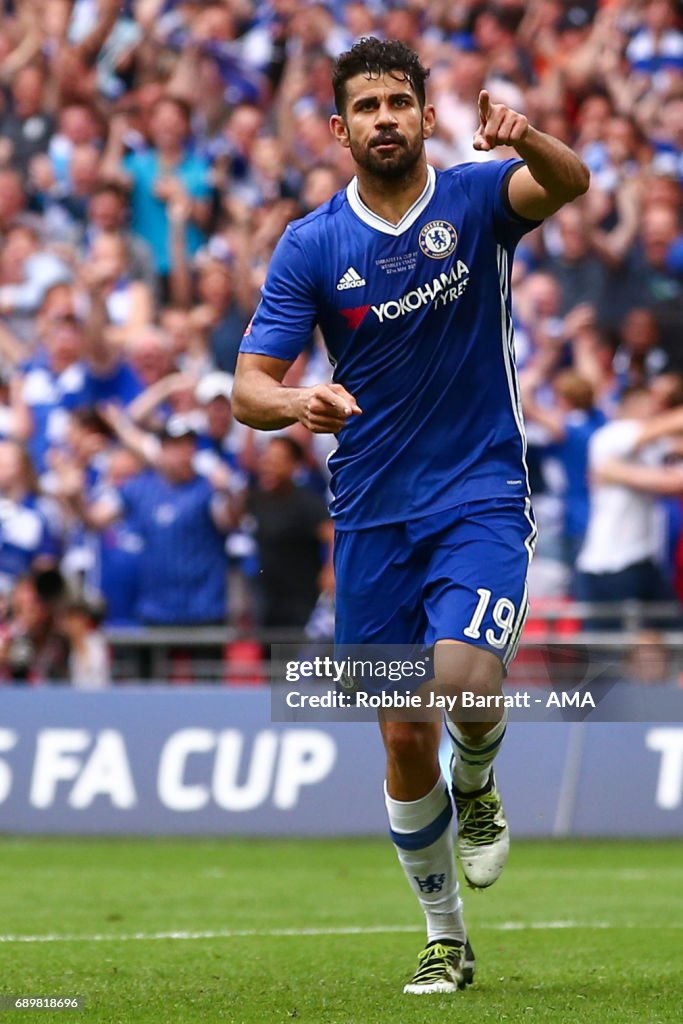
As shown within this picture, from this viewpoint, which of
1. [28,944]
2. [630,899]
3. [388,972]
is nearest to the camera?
[388,972]

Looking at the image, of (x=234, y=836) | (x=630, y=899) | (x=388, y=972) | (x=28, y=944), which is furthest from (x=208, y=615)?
(x=388, y=972)

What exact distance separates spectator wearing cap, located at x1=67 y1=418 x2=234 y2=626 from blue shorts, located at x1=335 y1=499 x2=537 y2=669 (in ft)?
23.8

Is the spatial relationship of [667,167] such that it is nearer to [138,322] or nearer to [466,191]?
[138,322]

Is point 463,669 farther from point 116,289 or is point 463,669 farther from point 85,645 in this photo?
point 116,289

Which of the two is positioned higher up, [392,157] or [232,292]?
[392,157]

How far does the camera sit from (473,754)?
6082 mm

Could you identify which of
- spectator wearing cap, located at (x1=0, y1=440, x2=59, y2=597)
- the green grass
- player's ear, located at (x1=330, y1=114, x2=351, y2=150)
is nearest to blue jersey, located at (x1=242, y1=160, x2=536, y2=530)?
player's ear, located at (x1=330, y1=114, x2=351, y2=150)

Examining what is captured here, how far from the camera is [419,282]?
20.1ft

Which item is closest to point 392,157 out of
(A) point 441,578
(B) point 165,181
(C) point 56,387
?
(A) point 441,578

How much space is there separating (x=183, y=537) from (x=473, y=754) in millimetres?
7665

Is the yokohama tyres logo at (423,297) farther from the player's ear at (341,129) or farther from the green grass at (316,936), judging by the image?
the green grass at (316,936)

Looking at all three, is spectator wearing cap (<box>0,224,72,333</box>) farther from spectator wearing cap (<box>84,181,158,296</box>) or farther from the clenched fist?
the clenched fist

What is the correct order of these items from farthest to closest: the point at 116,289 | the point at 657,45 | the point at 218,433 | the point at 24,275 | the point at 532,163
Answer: the point at 24,275, the point at 116,289, the point at 657,45, the point at 218,433, the point at 532,163

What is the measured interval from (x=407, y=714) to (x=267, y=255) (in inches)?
397
